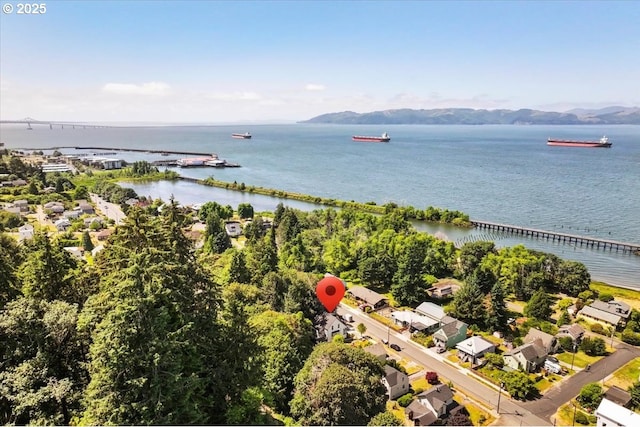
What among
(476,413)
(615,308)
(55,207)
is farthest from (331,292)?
(55,207)

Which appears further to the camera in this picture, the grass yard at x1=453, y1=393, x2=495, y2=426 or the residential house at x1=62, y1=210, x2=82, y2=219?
the residential house at x1=62, y1=210, x2=82, y2=219

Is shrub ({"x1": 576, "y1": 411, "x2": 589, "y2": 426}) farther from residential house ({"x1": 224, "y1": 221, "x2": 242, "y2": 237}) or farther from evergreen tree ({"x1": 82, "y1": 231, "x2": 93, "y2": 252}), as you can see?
evergreen tree ({"x1": 82, "y1": 231, "x2": 93, "y2": 252})

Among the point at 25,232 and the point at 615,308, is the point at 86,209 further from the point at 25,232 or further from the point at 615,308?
the point at 615,308

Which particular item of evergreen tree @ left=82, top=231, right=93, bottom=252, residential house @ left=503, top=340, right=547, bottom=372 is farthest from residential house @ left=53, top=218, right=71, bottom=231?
residential house @ left=503, top=340, right=547, bottom=372

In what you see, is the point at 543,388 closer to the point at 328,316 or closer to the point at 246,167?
the point at 328,316

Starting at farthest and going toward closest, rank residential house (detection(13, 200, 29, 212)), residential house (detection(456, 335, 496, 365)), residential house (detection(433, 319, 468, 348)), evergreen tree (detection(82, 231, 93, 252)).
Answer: residential house (detection(13, 200, 29, 212)) < evergreen tree (detection(82, 231, 93, 252)) < residential house (detection(433, 319, 468, 348)) < residential house (detection(456, 335, 496, 365))

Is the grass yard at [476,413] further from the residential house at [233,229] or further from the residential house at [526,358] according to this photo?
the residential house at [233,229]

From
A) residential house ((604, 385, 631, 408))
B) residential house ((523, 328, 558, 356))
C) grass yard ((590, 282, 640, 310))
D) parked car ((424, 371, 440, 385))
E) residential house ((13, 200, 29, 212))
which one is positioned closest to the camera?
residential house ((604, 385, 631, 408))
